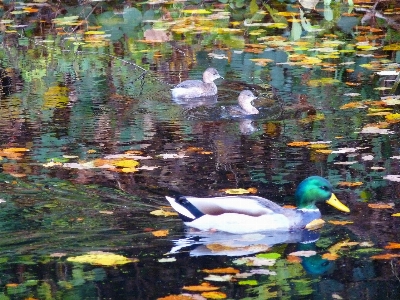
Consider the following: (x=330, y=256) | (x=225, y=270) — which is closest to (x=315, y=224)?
(x=330, y=256)

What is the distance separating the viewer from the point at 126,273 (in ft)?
20.7

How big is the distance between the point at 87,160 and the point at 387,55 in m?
5.87

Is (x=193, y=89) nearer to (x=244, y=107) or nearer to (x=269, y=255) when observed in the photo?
(x=244, y=107)

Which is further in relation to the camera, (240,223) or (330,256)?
(240,223)

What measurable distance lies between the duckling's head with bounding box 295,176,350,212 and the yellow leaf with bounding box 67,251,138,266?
146 centimetres

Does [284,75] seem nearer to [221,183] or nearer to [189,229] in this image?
[221,183]

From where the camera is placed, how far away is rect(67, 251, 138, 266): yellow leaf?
21.2 feet

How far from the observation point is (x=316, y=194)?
7.38 m

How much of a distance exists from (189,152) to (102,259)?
2.84 meters

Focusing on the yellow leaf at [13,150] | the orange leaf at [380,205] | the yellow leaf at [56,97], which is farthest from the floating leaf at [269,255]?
the yellow leaf at [56,97]

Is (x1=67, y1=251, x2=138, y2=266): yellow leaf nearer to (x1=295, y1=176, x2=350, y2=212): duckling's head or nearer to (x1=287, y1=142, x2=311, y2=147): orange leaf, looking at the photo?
(x1=295, y1=176, x2=350, y2=212): duckling's head

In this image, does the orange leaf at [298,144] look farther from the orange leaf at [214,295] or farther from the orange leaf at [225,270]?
the orange leaf at [214,295]

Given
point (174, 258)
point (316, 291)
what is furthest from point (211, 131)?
point (316, 291)

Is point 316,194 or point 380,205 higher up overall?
point 316,194
